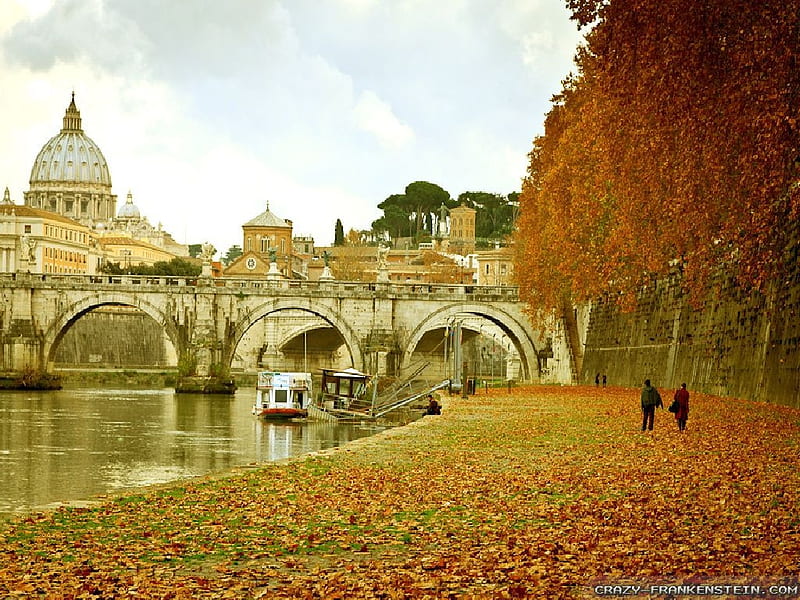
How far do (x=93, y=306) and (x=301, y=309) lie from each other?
1241cm

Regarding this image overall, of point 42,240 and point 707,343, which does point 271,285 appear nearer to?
point 707,343

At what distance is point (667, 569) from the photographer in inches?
407

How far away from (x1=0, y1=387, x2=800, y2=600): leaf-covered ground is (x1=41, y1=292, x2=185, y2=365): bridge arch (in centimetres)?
5426

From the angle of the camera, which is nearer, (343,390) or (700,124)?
(700,124)

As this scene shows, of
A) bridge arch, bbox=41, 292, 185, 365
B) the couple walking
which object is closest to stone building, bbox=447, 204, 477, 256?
bridge arch, bbox=41, 292, 185, 365

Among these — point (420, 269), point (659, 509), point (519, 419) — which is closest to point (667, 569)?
point (659, 509)

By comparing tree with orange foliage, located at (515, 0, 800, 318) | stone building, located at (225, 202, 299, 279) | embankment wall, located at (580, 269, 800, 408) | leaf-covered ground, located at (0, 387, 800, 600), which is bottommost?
leaf-covered ground, located at (0, 387, 800, 600)

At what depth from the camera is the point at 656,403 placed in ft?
84.8

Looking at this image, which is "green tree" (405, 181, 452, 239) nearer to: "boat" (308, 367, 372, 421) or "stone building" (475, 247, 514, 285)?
"stone building" (475, 247, 514, 285)

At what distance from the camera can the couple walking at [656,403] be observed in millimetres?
24969

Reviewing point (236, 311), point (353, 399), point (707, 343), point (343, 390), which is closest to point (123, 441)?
point (353, 399)

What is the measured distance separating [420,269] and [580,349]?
79.7 metres

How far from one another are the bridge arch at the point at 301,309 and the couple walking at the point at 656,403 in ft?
166

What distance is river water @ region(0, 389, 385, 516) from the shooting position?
94.2 ft
